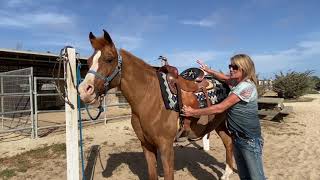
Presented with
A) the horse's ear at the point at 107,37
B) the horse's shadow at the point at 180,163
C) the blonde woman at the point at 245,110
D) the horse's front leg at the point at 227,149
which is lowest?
the horse's shadow at the point at 180,163

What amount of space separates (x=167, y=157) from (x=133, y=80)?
813mm

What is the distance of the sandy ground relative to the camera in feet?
16.5

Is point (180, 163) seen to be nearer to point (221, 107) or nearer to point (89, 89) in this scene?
point (221, 107)

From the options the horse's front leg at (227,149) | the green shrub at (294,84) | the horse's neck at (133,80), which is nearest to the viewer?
the horse's neck at (133,80)

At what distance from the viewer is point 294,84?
76.3 ft

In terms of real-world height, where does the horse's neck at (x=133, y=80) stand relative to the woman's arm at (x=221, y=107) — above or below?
above

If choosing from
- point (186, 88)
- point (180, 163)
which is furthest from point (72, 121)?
point (180, 163)

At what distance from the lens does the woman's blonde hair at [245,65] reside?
2.92 metres

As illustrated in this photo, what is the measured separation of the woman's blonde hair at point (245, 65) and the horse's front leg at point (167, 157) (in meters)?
1.00

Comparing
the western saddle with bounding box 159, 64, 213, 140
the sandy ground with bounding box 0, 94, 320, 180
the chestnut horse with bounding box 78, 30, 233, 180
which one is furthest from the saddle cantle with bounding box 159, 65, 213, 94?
the sandy ground with bounding box 0, 94, 320, 180

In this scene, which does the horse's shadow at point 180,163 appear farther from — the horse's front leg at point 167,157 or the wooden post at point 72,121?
the horse's front leg at point 167,157

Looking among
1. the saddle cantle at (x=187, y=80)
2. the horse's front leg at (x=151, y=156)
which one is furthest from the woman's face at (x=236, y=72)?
the horse's front leg at (x=151, y=156)

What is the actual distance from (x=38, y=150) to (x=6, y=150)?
72 cm

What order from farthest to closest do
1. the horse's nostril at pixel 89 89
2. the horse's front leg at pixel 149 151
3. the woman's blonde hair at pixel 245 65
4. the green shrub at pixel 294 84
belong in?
the green shrub at pixel 294 84, the horse's front leg at pixel 149 151, the woman's blonde hair at pixel 245 65, the horse's nostril at pixel 89 89
